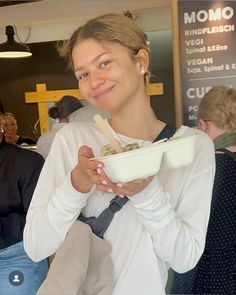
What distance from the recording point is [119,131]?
1.04 m

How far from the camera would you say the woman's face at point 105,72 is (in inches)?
36.7

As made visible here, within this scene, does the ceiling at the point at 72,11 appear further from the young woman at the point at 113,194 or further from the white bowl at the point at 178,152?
the white bowl at the point at 178,152

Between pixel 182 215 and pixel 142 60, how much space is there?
0.34 meters

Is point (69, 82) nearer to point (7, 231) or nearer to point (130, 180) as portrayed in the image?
point (7, 231)

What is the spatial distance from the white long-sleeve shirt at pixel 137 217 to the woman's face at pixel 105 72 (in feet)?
0.34

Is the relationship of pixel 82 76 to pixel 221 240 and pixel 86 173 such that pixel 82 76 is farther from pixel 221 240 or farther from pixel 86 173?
pixel 221 240

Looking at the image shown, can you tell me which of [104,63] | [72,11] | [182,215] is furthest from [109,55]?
[72,11]

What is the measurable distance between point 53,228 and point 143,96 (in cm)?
35

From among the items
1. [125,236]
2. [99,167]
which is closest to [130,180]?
[99,167]

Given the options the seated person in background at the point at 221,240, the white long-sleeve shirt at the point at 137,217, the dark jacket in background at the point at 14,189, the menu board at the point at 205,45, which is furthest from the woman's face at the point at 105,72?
the menu board at the point at 205,45

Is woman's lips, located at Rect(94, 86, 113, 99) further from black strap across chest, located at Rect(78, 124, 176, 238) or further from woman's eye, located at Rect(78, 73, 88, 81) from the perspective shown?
black strap across chest, located at Rect(78, 124, 176, 238)

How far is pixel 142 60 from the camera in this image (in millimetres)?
1000

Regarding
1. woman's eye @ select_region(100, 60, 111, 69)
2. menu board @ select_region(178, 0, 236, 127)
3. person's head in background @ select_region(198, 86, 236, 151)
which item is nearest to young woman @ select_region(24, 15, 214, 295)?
woman's eye @ select_region(100, 60, 111, 69)

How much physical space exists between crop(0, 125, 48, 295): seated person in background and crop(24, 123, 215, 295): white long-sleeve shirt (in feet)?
2.58
